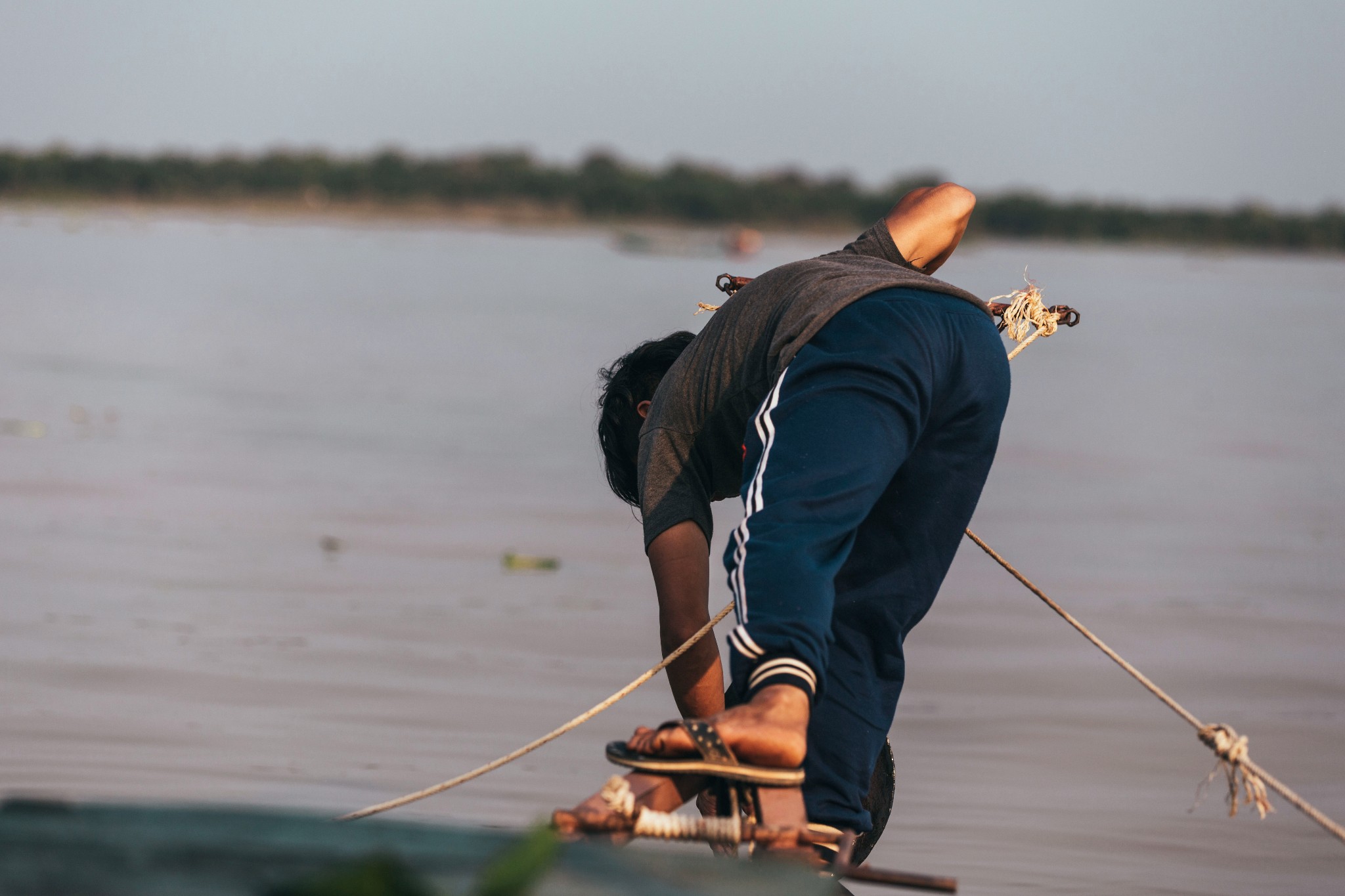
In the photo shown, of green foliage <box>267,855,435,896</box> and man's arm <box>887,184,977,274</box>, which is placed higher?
man's arm <box>887,184,977,274</box>

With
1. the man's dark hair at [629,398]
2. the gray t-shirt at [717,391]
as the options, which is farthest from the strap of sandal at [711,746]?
the man's dark hair at [629,398]

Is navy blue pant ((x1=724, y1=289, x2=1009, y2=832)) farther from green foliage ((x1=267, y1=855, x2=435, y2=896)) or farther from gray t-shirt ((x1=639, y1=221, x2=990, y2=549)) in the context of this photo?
green foliage ((x1=267, y1=855, x2=435, y2=896))

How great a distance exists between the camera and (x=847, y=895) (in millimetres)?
3580

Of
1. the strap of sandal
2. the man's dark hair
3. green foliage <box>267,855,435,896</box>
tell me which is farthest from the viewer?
the man's dark hair

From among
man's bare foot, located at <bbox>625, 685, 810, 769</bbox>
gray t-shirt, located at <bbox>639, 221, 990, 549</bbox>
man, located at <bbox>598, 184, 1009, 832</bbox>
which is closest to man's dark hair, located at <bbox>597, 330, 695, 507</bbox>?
man, located at <bbox>598, 184, 1009, 832</bbox>

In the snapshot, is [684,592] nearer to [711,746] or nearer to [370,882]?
[711,746]

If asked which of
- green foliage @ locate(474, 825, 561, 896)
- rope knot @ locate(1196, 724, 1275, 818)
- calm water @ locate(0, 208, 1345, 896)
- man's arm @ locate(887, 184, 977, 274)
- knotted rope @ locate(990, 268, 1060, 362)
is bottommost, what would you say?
calm water @ locate(0, 208, 1345, 896)

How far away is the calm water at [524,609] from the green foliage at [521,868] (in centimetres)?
313

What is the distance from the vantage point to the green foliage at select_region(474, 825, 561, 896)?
186 cm

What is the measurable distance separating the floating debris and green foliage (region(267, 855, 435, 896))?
7034 millimetres

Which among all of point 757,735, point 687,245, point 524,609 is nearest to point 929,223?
point 757,735

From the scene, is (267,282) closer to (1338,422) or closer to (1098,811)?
(1338,422)

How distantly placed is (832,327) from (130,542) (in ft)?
22.6

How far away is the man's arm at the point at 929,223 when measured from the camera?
156 inches
